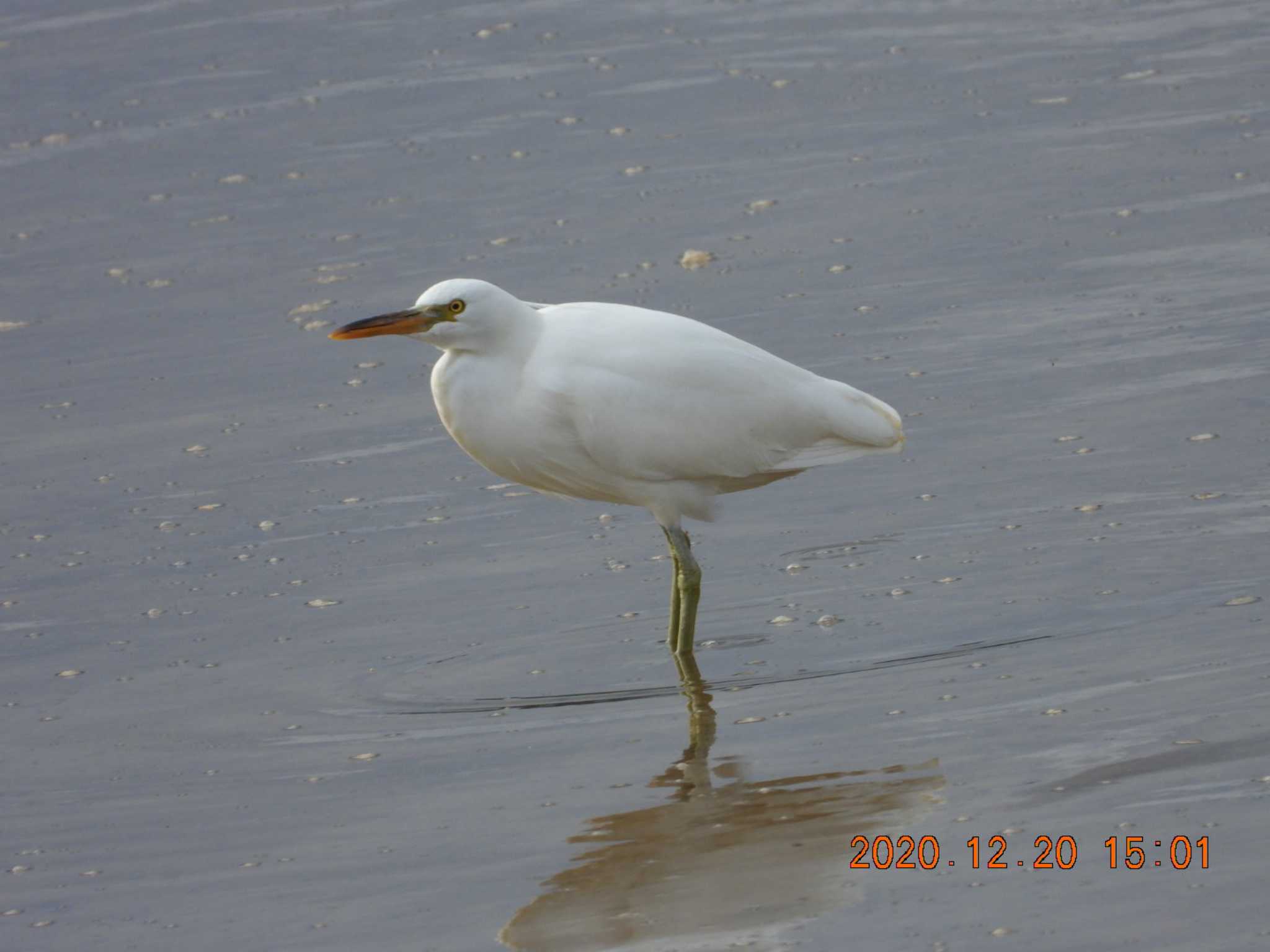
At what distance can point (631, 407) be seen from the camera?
5586 mm

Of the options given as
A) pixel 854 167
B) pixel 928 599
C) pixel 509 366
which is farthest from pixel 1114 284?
Answer: pixel 509 366

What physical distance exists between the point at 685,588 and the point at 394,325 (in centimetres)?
121

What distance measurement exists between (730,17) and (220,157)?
428 cm

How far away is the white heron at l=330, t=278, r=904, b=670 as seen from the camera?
5492 mm

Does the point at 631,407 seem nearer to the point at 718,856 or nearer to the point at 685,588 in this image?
the point at 685,588

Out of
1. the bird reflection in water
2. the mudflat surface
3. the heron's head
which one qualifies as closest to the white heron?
the heron's head

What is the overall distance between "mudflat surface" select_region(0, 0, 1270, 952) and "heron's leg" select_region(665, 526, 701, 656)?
11 cm

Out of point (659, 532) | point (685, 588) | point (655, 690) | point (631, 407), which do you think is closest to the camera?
point (655, 690)

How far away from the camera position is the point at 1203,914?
372 centimetres

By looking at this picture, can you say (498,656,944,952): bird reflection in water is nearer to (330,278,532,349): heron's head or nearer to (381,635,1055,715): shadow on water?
(381,635,1055,715): shadow on water

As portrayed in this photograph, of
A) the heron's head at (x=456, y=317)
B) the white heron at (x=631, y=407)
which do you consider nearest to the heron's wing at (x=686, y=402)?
the white heron at (x=631, y=407)

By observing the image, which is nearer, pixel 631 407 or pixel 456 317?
pixel 456 317
